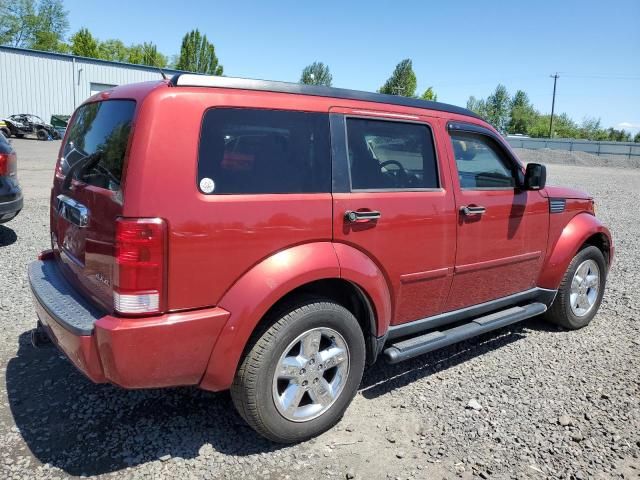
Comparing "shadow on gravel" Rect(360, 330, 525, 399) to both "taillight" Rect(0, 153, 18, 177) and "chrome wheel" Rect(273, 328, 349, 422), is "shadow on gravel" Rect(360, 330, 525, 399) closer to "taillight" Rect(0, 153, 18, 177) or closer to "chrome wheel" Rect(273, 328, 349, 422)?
"chrome wheel" Rect(273, 328, 349, 422)

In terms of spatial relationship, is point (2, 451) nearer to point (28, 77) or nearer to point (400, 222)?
point (400, 222)

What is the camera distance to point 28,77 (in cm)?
3791

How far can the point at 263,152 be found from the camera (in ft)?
9.02

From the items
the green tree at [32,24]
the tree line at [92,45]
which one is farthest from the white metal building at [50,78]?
the green tree at [32,24]

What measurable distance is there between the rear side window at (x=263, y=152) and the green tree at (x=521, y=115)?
10849cm

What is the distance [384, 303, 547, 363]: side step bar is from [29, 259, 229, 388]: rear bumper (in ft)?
4.23

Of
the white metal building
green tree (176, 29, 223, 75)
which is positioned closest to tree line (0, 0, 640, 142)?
green tree (176, 29, 223, 75)

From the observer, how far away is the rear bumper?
236 cm

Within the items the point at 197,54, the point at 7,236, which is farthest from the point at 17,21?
the point at 7,236

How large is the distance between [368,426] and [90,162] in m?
2.26

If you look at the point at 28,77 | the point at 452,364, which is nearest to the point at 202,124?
the point at 452,364

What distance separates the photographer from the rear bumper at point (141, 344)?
7.73 ft

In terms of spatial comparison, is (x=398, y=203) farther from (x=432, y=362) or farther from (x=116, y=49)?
(x=116, y=49)

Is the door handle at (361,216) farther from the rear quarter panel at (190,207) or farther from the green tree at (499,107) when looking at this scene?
the green tree at (499,107)
